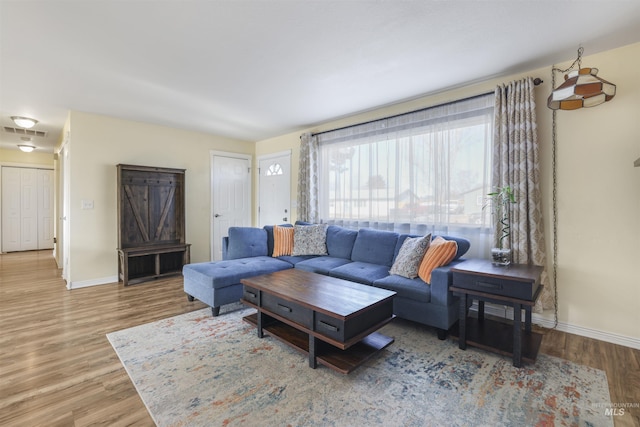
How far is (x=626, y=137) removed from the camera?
2400 mm

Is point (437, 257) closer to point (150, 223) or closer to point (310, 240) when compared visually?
point (310, 240)

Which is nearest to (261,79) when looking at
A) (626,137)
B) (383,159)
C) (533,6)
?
(383,159)

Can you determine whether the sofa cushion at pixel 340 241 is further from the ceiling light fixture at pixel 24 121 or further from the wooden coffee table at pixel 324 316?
the ceiling light fixture at pixel 24 121

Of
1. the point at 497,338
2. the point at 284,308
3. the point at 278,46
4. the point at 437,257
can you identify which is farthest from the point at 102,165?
the point at 497,338

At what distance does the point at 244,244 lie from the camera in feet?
13.1

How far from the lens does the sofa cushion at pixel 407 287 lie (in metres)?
2.57

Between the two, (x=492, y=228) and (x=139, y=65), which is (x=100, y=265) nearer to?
(x=139, y=65)

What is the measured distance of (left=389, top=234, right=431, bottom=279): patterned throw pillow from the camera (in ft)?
9.35

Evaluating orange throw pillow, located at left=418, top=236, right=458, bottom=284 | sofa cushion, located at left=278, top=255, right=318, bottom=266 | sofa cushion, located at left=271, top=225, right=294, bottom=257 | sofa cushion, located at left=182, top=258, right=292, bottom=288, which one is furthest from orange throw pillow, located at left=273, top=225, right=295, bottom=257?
orange throw pillow, located at left=418, top=236, right=458, bottom=284

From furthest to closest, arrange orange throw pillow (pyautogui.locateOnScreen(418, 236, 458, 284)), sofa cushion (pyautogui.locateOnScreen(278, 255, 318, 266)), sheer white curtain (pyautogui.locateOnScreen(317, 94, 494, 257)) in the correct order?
sofa cushion (pyautogui.locateOnScreen(278, 255, 318, 266)) → sheer white curtain (pyautogui.locateOnScreen(317, 94, 494, 257)) → orange throw pillow (pyautogui.locateOnScreen(418, 236, 458, 284))

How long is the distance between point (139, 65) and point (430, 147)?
3.20 meters

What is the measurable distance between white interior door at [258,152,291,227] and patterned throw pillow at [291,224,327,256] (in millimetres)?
1272

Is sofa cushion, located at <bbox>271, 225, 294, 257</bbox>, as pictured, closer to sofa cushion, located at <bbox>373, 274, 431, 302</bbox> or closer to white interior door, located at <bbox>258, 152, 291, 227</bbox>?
white interior door, located at <bbox>258, 152, 291, 227</bbox>

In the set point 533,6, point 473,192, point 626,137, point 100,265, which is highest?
point 533,6
